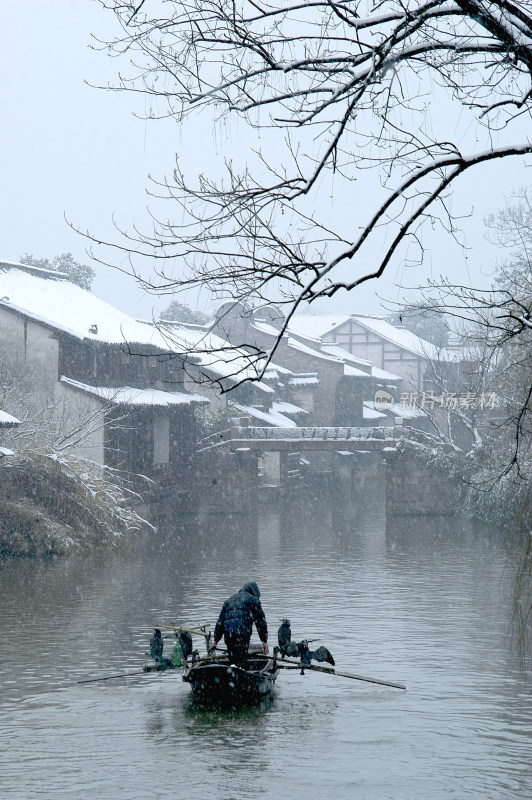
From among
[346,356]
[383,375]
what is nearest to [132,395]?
[346,356]

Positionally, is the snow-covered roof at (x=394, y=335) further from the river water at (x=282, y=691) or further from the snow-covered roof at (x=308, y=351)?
the river water at (x=282, y=691)

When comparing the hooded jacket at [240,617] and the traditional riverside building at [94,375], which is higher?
the traditional riverside building at [94,375]

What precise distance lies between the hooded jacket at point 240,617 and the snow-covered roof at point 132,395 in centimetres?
1878

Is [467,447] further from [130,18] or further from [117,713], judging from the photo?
[130,18]

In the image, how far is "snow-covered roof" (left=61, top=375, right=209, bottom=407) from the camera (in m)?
30.4

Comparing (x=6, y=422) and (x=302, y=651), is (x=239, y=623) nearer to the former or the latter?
(x=302, y=651)

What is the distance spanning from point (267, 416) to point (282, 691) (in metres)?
31.3

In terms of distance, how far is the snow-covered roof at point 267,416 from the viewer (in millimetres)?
42822

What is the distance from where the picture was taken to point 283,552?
2816 cm

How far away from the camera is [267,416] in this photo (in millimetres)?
44375

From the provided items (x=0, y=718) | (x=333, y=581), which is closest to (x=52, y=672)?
(x=0, y=718)

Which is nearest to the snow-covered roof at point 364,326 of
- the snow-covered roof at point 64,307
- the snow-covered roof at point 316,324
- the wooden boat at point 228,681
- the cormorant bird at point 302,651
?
the snow-covered roof at point 316,324

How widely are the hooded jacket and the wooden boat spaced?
38cm

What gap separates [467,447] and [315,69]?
36.5 m
